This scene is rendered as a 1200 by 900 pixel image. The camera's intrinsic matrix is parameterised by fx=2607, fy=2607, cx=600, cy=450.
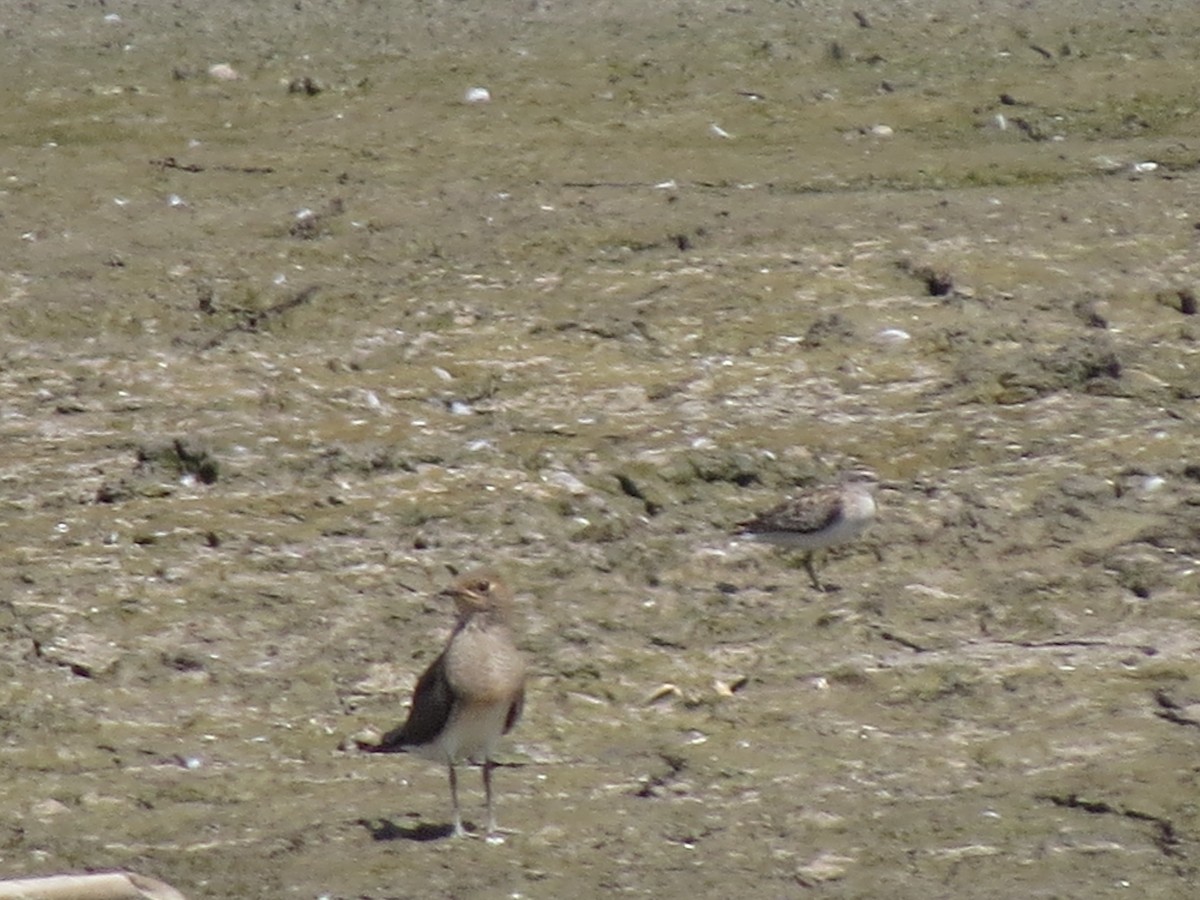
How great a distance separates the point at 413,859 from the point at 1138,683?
8.90 feet

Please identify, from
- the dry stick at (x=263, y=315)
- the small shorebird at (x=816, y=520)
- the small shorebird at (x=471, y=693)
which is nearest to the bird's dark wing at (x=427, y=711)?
the small shorebird at (x=471, y=693)

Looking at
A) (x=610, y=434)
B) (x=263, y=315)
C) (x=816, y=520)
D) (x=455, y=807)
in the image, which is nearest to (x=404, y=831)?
(x=455, y=807)

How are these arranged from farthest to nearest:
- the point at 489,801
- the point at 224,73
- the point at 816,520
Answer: the point at 224,73
the point at 816,520
the point at 489,801

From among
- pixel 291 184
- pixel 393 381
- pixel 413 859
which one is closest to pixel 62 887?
pixel 413 859

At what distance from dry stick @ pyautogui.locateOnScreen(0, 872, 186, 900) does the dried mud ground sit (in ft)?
2.05

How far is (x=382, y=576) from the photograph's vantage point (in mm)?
9516

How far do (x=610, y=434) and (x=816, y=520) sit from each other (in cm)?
145

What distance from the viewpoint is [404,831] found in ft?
24.4

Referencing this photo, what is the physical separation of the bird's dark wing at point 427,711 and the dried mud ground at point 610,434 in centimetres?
25

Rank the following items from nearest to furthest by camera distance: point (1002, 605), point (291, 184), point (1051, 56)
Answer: point (1002, 605)
point (291, 184)
point (1051, 56)

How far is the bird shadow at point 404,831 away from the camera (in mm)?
7383

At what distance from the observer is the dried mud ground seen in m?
7.68

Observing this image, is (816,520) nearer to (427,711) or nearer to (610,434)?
(610,434)

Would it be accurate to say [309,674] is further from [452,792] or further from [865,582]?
[865,582]
